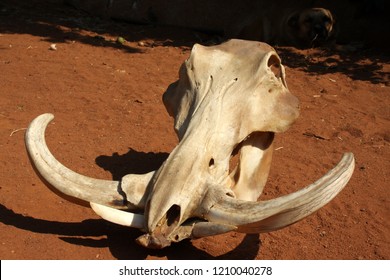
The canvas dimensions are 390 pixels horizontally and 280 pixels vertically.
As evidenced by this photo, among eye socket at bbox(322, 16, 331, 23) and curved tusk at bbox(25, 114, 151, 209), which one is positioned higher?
curved tusk at bbox(25, 114, 151, 209)

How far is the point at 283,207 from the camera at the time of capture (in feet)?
11.9

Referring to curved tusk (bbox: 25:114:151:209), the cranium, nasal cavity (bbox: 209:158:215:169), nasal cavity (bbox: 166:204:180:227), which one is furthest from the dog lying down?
nasal cavity (bbox: 166:204:180:227)

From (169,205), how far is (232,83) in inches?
47.3

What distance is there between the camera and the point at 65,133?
6297 millimetres

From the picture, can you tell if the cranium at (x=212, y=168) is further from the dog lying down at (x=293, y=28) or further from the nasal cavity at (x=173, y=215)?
the dog lying down at (x=293, y=28)

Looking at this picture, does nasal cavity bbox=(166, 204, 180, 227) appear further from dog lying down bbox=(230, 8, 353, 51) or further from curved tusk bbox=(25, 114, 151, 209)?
dog lying down bbox=(230, 8, 353, 51)

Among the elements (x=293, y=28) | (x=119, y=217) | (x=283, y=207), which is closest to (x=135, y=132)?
(x=119, y=217)

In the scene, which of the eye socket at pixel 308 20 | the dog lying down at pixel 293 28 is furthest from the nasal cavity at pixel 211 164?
the eye socket at pixel 308 20

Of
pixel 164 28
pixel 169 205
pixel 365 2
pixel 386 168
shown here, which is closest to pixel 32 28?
pixel 164 28

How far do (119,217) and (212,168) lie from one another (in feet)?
2.18

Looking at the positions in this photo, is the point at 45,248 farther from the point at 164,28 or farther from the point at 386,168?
the point at 164,28

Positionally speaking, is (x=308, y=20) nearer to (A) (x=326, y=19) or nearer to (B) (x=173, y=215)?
(A) (x=326, y=19)

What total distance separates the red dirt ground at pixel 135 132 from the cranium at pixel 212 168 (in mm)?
438

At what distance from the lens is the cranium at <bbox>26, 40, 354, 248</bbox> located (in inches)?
149
